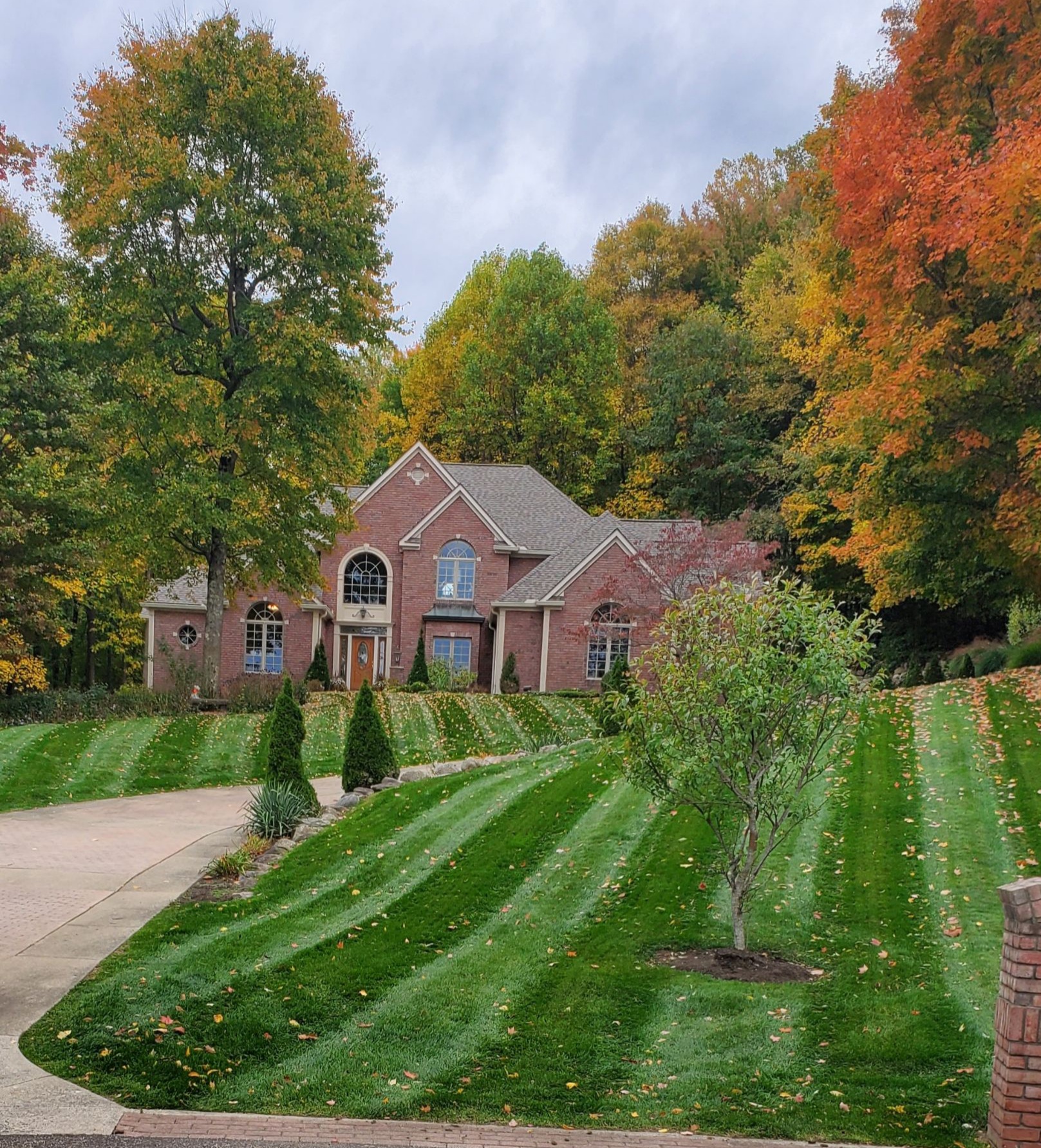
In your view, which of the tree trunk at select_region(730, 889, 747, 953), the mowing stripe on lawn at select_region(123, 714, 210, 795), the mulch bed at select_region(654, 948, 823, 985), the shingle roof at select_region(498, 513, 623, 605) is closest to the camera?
the mulch bed at select_region(654, 948, 823, 985)

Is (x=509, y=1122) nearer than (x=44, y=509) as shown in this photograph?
Yes

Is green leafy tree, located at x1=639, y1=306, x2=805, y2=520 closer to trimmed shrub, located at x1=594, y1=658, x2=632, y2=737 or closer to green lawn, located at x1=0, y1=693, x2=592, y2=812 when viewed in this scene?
green lawn, located at x1=0, y1=693, x2=592, y2=812

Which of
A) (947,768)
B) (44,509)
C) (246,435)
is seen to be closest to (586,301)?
(246,435)

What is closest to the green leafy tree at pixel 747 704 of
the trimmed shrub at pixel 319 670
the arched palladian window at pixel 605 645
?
the arched palladian window at pixel 605 645

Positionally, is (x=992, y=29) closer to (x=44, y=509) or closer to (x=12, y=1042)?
(x=12, y=1042)

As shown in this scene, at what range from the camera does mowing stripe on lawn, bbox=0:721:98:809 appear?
625 inches

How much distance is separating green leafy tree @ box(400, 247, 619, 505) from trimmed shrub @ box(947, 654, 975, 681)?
21344mm

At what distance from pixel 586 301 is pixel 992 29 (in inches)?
1249

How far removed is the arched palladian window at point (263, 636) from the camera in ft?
114

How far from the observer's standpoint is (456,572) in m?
35.2

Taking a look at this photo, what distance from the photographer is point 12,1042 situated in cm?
677

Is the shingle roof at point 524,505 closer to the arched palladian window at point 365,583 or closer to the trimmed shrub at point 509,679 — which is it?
the arched palladian window at point 365,583

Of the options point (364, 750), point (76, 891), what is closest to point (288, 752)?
point (364, 750)

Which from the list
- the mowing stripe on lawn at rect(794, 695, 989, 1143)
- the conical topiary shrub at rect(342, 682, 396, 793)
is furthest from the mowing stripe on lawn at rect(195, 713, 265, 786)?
the mowing stripe on lawn at rect(794, 695, 989, 1143)
